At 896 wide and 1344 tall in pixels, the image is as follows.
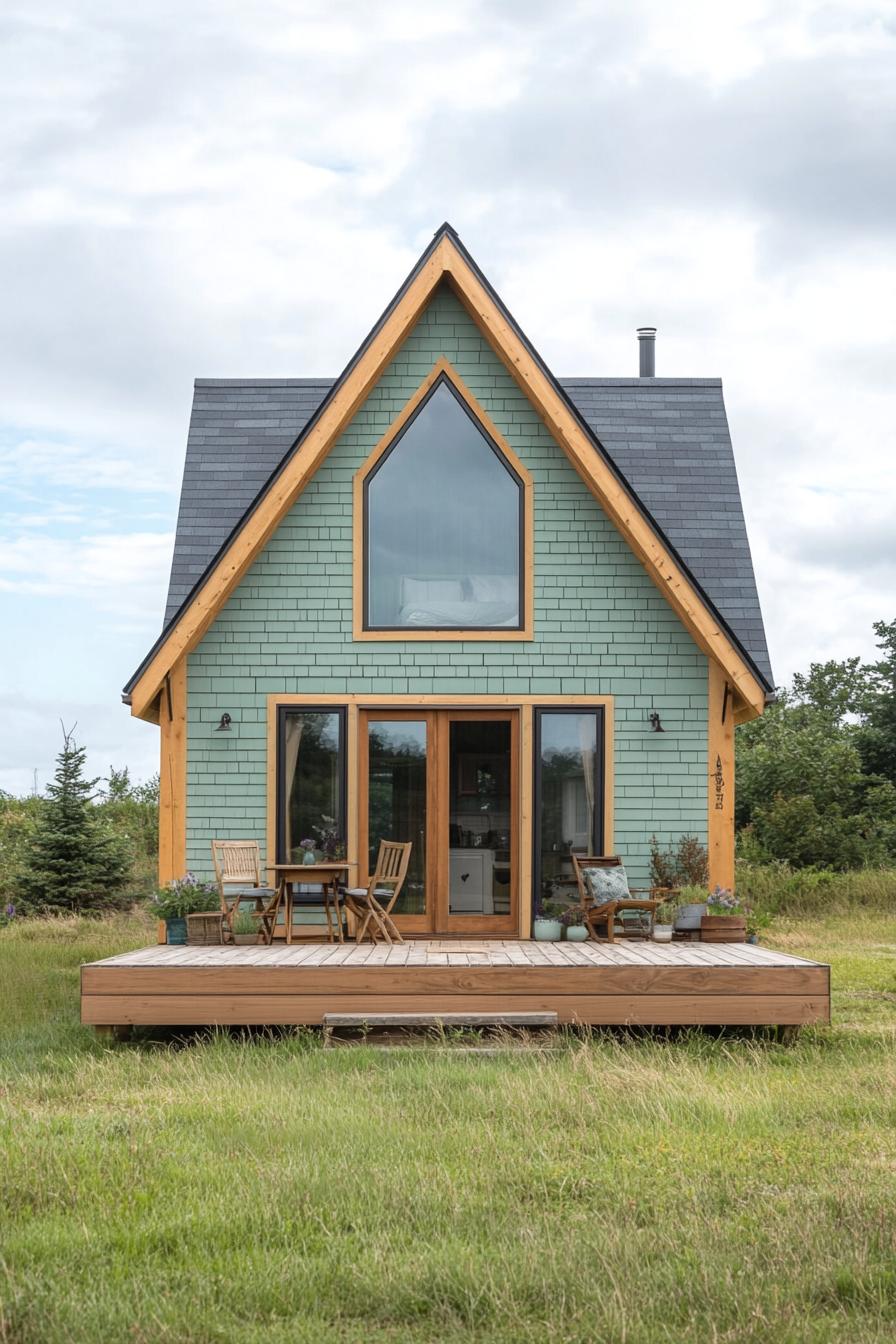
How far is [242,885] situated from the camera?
456 inches

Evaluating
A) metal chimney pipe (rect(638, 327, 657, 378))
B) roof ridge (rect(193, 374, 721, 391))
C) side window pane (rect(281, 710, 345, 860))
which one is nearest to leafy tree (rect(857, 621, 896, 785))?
metal chimney pipe (rect(638, 327, 657, 378))

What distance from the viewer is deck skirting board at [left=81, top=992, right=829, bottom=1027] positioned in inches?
365

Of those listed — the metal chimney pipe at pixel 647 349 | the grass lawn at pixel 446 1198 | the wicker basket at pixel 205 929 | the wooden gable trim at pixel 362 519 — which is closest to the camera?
the grass lawn at pixel 446 1198

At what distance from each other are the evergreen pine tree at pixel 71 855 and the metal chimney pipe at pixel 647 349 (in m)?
8.60

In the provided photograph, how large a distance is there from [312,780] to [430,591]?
188 cm

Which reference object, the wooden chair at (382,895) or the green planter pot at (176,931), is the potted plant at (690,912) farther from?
the green planter pot at (176,931)

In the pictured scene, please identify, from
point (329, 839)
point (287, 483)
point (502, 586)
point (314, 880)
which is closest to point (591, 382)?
point (502, 586)

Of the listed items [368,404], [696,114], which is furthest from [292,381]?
[696,114]

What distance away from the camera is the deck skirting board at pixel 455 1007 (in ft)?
30.4

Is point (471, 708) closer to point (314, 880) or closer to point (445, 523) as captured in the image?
point (445, 523)

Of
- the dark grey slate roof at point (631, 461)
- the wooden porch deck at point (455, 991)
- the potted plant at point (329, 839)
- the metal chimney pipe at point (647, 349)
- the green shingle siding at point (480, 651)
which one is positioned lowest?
the wooden porch deck at point (455, 991)

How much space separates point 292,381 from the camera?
1506 centimetres

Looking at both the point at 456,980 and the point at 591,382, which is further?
the point at 591,382

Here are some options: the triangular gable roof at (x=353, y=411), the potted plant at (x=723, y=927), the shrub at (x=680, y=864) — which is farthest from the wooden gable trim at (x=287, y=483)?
the potted plant at (x=723, y=927)
